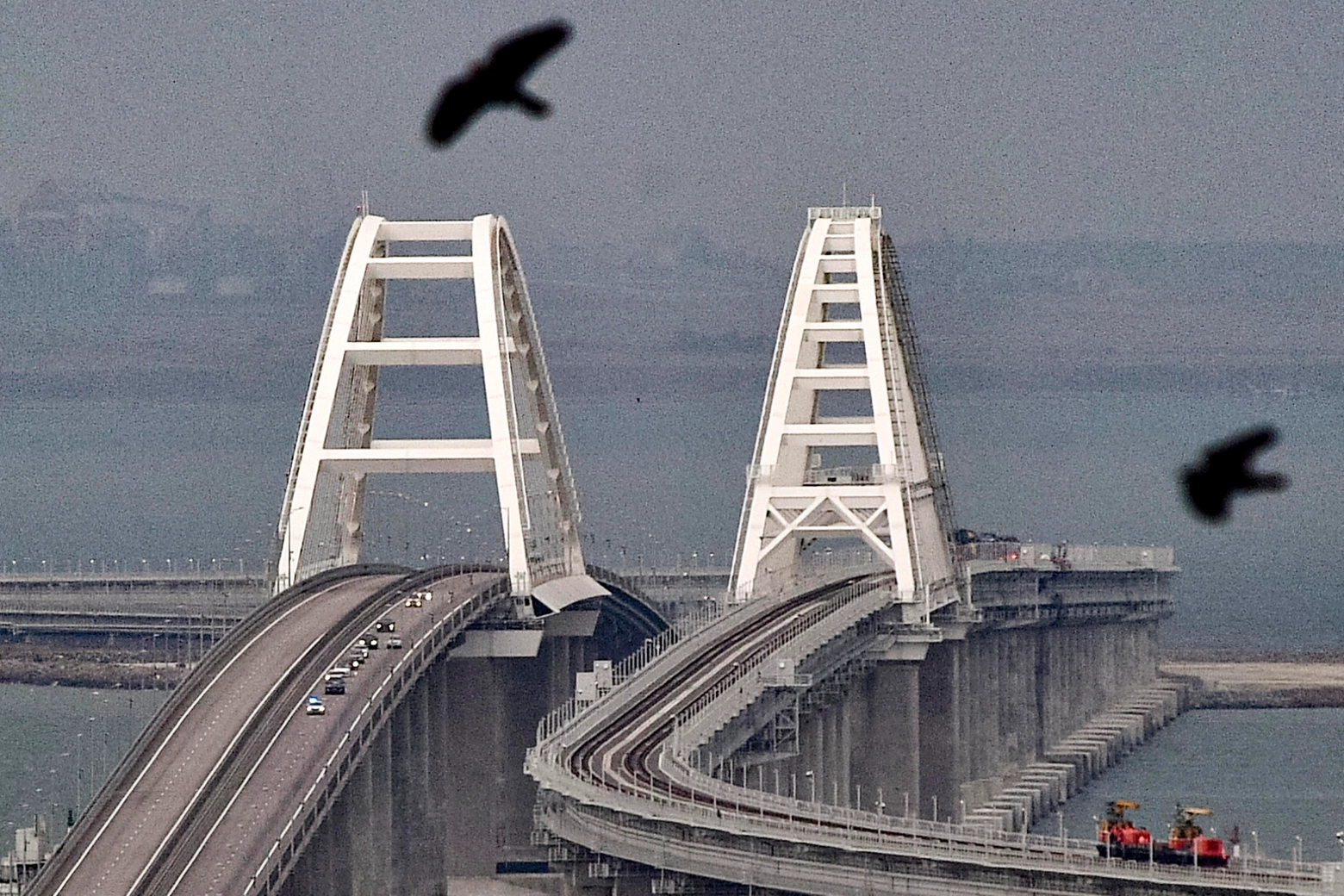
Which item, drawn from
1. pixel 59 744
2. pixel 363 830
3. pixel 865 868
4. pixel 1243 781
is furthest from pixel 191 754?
pixel 1243 781

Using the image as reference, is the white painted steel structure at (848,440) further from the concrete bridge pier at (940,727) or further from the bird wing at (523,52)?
the bird wing at (523,52)

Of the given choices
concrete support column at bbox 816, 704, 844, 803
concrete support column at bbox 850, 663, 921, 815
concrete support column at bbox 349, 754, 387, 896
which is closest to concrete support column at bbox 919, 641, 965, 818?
concrete support column at bbox 850, 663, 921, 815

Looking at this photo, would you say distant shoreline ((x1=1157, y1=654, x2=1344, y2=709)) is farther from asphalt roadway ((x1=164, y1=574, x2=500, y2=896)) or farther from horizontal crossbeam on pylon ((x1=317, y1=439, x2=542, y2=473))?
asphalt roadway ((x1=164, y1=574, x2=500, y2=896))

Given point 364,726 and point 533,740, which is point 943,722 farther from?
point 364,726

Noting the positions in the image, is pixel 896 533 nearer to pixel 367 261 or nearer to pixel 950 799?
pixel 950 799

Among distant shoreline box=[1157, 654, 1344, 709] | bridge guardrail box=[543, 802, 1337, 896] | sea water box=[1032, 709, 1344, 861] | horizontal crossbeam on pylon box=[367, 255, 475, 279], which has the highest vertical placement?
horizontal crossbeam on pylon box=[367, 255, 475, 279]

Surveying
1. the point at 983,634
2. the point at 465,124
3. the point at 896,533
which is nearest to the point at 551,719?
the point at 896,533
